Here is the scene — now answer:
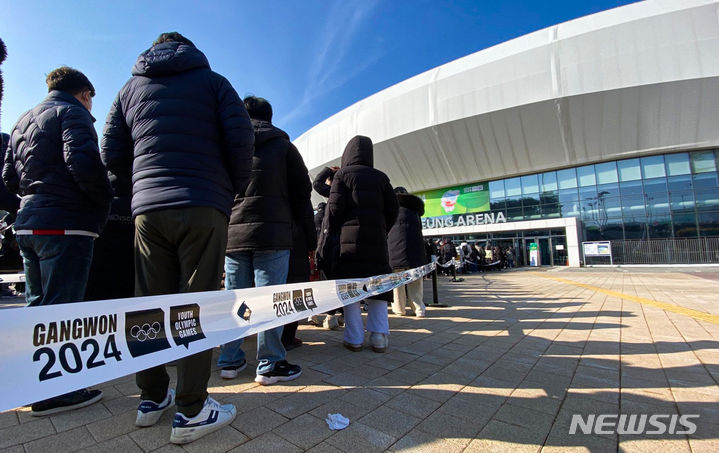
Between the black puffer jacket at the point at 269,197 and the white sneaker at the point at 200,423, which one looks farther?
the black puffer jacket at the point at 269,197

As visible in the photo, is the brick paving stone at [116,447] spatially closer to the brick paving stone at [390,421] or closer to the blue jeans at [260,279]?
the blue jeans at [260,279]

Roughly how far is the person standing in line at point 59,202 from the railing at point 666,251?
Result: 25.7 m

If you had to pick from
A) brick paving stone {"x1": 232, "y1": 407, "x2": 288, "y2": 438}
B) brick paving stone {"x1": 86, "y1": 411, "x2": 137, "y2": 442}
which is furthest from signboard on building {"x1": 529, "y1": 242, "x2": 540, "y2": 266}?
brick paving stone {"x1": 86, "y1": 411, "x2": 137, "y2": 442}

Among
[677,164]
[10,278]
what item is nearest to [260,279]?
[10,278]

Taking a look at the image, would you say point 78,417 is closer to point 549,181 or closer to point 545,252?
point 545,252

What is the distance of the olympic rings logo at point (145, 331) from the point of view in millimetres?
1181

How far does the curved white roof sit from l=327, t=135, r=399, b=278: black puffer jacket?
23.9 meters

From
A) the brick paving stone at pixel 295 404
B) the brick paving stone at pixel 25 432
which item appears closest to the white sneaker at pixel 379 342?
the brick paving stone at pixel 295 404

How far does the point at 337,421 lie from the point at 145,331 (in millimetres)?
1048

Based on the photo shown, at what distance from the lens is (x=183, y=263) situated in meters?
1.61

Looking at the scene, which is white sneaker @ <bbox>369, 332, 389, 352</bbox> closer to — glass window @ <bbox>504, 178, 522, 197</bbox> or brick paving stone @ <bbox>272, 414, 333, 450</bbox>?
brick paving stone @ <bbox>272, 414, 333, 450</bbox>

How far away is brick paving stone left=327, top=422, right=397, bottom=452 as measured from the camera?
146 cm

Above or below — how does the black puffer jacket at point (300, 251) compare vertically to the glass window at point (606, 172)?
below

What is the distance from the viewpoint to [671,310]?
199 inches
